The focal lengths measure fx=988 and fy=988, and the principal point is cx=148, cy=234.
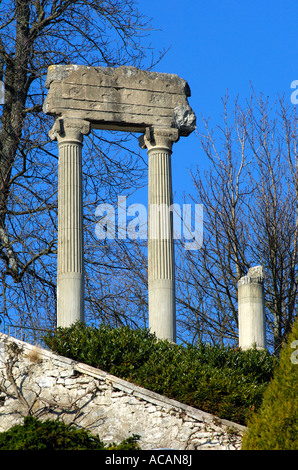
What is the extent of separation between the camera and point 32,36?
102 ft

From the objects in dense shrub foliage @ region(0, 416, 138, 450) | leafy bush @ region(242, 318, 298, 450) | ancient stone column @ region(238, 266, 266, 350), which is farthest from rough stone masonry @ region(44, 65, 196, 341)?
leafy bush @ region(242, 318, 298, 450)

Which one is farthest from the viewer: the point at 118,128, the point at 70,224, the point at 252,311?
the point at 118,128

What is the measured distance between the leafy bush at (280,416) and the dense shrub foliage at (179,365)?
3277mm

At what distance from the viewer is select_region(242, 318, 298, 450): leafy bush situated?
16.1m

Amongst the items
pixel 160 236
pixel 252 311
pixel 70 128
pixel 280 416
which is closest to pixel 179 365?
pixel 252 311

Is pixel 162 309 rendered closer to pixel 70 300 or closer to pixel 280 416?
pixel 70 300

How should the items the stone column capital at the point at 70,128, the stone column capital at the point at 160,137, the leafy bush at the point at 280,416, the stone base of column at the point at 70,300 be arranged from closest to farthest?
the leafy bush at the point at 280,416 < the stone base of column at the point at 70,300 < the stone column capital at the point at 70,128 < the stone column capital at the point at 160,137

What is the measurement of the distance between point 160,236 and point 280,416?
9.92 metres

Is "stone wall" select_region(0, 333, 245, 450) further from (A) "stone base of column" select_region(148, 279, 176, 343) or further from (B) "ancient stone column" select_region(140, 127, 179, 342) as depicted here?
(A) "stone base of column" select_region(148, 279, 176, 343)

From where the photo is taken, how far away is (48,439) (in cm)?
1750

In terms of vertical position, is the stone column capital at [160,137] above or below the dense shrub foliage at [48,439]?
above

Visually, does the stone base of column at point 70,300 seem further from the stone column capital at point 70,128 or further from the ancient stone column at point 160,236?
the stone column capital at point 70,128

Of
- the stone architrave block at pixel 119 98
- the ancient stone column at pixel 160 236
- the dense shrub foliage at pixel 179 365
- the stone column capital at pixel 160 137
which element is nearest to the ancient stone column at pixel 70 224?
the stone architrave block at pixel 119 98

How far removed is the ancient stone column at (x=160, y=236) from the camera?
2500cm
